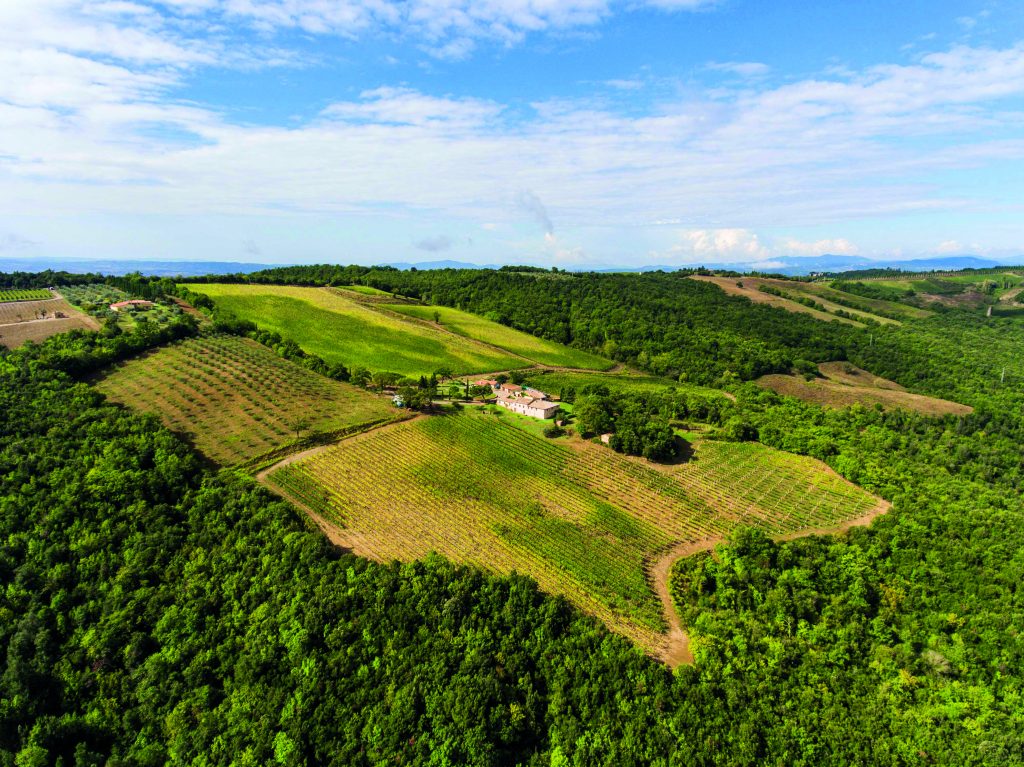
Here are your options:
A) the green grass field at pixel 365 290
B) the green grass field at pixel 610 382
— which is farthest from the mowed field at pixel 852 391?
the green grass field at pixel 365 290

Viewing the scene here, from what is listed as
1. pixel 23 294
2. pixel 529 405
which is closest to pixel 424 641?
pixel 529 405

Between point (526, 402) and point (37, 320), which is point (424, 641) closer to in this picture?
point (526, 402)

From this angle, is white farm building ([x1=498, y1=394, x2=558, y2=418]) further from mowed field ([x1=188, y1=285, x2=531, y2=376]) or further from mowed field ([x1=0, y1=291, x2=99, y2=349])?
mowed field ([x1=0, y1=291, x2=99, y2=349])

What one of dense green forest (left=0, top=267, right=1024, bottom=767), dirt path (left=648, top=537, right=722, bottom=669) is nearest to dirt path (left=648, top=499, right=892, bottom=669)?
dirt path (left=648, top=537, right=722, bottom=669)

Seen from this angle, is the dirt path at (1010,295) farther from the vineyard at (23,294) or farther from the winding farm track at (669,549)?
the vineyard at (23,294)

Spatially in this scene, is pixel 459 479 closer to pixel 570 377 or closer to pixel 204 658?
pixel 204 658

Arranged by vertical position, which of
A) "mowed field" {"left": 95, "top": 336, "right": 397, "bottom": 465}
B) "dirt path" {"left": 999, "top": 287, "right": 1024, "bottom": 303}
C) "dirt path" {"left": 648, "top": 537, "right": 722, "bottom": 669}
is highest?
"dirt path" {"left": 999, "top": 287, "right": 1024, "bottom": 303}
